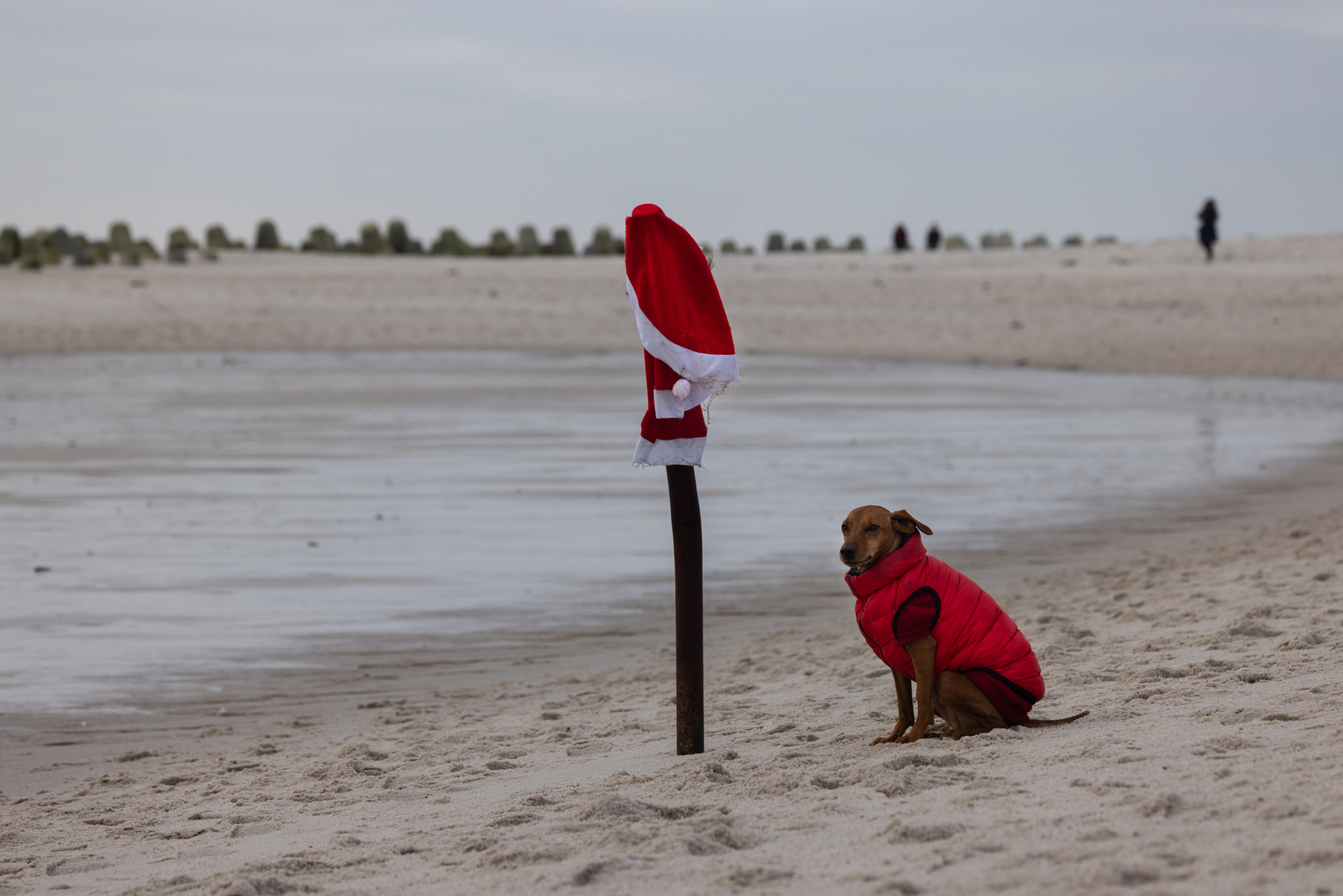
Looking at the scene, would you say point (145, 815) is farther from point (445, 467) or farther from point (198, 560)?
point (445, 467)

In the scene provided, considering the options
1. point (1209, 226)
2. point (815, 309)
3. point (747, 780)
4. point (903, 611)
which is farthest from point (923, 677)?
point (1209, 226)

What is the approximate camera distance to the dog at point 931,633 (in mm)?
4340

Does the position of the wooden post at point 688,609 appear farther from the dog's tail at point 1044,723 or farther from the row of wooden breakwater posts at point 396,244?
the row of wooden breakwater posts at point 396,244

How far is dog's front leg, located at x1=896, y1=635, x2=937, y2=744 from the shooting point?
4.38 meters

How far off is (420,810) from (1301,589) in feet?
→ 15.0

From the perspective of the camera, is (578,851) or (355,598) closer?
(578,851)

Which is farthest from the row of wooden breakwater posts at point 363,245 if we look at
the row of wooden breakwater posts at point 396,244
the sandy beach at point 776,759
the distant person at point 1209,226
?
the sandy beach at point 776,759

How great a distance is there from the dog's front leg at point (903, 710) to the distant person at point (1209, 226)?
3770 cm

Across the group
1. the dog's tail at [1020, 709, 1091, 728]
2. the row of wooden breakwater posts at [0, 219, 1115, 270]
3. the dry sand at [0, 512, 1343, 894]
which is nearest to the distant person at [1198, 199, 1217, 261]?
the row of wooden breakwater posts at [0, 219, 1115, 270]

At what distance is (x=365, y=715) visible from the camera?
19.6 ft

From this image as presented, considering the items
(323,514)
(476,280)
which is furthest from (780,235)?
(323,514)

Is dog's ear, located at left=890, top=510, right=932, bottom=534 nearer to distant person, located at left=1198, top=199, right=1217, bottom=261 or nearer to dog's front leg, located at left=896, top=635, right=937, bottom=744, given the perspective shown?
dog's front leg, located at left=896, top=635, right=937, bottom=744

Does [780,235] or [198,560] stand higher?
[780,235]

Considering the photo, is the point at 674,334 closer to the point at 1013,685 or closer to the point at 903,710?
the point at 903,710
